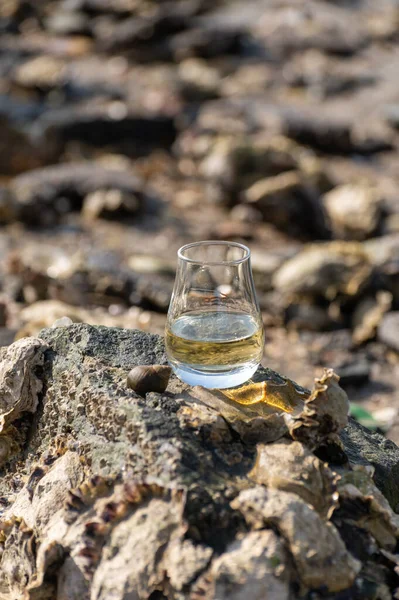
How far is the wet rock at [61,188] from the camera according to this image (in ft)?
25.4

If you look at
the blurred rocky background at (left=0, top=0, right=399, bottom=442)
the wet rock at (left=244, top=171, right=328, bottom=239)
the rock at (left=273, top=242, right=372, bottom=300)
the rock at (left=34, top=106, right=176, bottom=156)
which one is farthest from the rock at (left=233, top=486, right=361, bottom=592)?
the rock at (left=34, top=106, right=176, bottom=156)

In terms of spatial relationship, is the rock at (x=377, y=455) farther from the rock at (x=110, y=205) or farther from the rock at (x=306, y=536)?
the rock at (x=110, y=205)

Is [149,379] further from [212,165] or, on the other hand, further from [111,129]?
[111,129]

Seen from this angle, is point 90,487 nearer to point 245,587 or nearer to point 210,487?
point 210,487

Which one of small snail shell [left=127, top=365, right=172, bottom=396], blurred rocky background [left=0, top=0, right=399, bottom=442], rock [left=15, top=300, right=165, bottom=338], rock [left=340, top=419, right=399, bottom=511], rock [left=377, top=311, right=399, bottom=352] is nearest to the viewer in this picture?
small snail shell [left=127, top=365, right=172, bottom=396]

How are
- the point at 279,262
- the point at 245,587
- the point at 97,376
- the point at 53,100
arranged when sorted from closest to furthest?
the point at 245,587
the point at 97,376
the point at 279,262
the point at 53,100

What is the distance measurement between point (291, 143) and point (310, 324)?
4824 mm

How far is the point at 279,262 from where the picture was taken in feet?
21.1

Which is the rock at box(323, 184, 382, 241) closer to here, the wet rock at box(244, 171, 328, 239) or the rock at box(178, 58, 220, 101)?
the wet rock at box(244, 171, 328, 239)

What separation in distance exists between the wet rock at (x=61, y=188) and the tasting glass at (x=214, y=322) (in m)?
6.00

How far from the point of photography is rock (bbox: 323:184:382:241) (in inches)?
292

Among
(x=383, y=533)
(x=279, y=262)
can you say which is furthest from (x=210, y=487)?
(x=279, y=262)

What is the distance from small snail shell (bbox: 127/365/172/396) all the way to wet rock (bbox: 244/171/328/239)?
603 centimetres

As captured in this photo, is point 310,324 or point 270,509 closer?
point 270,509
